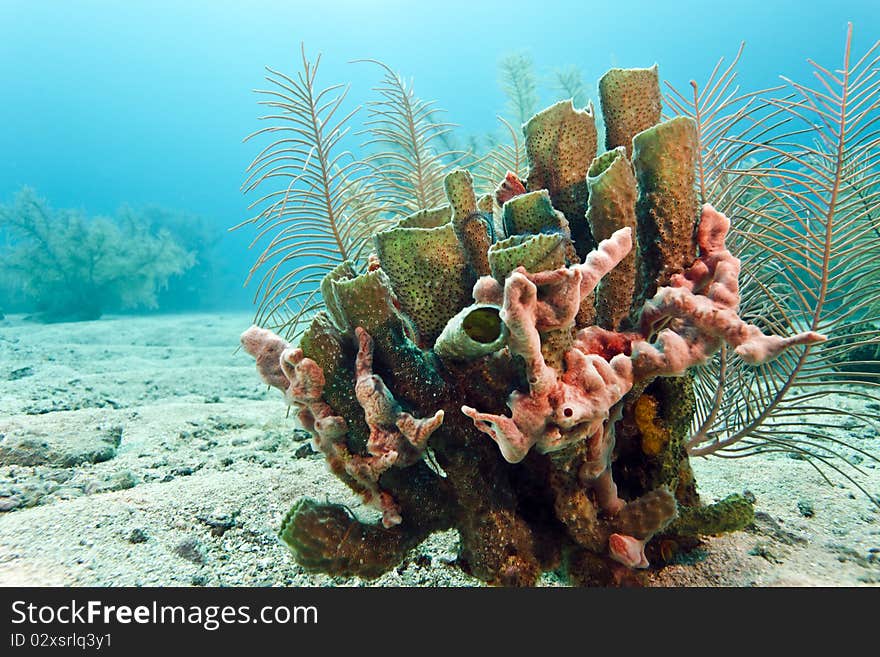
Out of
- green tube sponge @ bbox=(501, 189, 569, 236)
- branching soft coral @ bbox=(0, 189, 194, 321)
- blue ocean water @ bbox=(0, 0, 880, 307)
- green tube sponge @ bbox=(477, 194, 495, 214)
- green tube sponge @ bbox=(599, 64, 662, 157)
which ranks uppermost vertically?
blue ocean water @ bbox=(0, 0, 880, 307)

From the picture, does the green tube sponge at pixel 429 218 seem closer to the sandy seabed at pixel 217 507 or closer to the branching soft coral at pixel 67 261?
the sandy seabed at pixel 217 507

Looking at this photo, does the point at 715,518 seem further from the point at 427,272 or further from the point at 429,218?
the point at 429,218

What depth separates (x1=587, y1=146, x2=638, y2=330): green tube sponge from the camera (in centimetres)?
143

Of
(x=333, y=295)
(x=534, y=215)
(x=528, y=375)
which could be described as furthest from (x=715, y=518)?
(x=333, y=295)

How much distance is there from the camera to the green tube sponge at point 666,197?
59.4 inches

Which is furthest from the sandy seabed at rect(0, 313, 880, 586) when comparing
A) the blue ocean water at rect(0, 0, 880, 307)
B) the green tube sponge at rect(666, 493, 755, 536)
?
the blue ocean water at rect(0, 0, 880, 307)

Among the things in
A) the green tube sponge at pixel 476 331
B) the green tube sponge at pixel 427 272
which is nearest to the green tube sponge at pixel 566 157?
the green tube sponge at pixel 427 272

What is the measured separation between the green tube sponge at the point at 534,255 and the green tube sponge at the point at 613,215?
1.12 feet

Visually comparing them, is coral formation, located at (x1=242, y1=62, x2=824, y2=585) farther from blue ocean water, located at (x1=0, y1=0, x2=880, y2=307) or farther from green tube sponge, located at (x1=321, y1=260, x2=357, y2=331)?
blue ocean water, located at (x1=0, y1=0, x2=880, y2=307)

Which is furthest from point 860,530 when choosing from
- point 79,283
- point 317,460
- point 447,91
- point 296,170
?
point 447,91

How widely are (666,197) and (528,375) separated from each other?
2.67 ft


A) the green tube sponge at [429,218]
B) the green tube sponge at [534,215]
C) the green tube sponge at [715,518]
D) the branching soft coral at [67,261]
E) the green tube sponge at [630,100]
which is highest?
the branching soft coral at [67,261]

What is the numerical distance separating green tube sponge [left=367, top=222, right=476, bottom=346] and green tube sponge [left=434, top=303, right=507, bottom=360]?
0.75 feet

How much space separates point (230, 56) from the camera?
106 m
